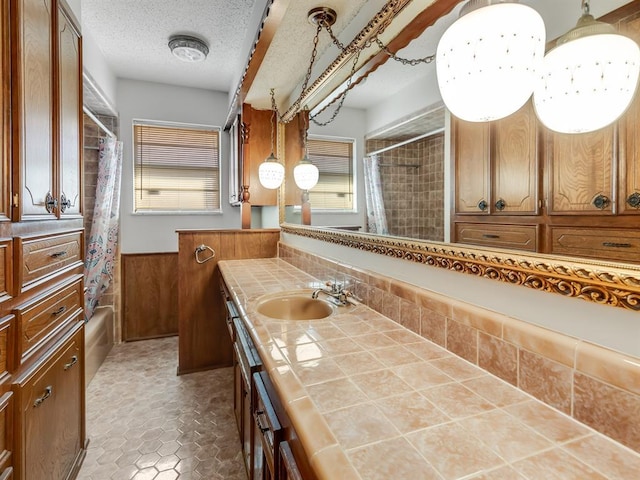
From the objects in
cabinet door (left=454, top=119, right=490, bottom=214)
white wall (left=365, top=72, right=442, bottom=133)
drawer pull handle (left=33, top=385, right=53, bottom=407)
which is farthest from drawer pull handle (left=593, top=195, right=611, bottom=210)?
drawer pull handle (left=33, top=385, right=53, bottom=407)

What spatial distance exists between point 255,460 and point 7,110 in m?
1.42

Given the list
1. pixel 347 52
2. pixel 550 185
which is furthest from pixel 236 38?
pixel 550 185

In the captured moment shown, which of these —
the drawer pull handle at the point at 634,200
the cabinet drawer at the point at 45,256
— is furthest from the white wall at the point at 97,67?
the drawer pull handle at the point at 634,200

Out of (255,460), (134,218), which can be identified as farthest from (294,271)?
(134,218)

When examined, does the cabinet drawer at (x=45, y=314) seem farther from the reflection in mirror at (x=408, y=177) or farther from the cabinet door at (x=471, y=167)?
the cabinet door at (x=471, y=167)

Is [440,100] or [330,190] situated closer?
[440,100]

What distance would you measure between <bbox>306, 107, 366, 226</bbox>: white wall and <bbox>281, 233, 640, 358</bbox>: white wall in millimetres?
364

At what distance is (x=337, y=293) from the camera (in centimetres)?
150

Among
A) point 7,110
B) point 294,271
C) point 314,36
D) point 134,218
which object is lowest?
point 294,271

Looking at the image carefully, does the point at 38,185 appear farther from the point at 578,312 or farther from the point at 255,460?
the point at 578,312

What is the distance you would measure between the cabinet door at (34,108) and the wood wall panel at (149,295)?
226 centimetres

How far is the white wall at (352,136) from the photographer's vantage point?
4.80ft

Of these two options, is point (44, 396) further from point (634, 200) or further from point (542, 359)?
point (634, 200)

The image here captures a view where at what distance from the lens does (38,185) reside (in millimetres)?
1261
